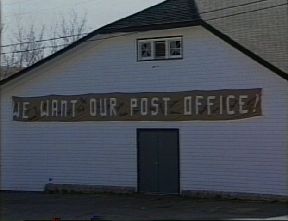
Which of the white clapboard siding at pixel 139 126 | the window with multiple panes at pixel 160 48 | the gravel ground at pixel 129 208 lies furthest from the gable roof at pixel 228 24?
the gravel ground at pixel 129 208

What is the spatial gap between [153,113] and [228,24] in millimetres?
3782

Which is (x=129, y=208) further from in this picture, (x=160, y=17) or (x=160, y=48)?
(x=160, y=17)

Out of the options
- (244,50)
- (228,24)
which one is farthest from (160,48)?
(244,50)

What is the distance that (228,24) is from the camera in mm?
25219

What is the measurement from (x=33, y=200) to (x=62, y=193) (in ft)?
6.39

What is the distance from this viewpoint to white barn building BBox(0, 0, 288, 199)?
23.3m

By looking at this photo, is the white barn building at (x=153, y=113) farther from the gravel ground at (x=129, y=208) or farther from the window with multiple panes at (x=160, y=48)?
the gravel ground at (x=129, y=208)

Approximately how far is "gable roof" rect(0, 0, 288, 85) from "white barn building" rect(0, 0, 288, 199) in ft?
0.20

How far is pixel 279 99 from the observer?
22.8 m

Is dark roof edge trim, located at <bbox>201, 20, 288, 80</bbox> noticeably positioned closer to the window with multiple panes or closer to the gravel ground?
the window with multiple panes

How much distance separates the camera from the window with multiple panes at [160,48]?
2508cm

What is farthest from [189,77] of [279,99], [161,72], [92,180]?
[92,180]

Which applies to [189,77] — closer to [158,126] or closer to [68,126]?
[158,126]

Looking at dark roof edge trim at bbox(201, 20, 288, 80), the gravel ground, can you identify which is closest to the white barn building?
dark roof edge trim at bbox(201, 20, 288, 80)
